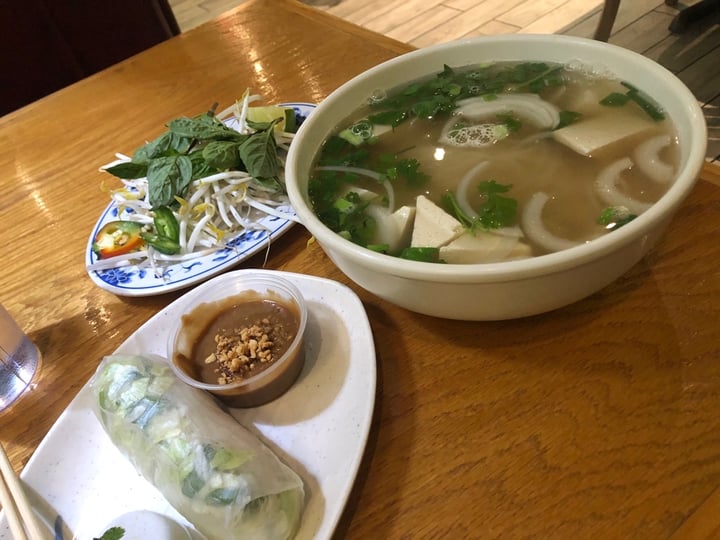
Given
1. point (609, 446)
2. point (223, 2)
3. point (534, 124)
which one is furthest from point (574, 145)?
point (223, 2)

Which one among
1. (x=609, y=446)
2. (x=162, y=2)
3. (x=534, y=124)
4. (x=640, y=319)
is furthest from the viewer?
(x=162, y=2)

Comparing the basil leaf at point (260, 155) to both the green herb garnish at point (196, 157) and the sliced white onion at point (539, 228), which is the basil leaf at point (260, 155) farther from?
the sliced white onion at point (539, 228)

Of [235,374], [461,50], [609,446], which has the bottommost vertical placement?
[609,446]

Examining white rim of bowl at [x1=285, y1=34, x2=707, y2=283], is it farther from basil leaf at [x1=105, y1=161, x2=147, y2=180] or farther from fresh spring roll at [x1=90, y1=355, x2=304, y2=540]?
basil leaf at [x1=105, y1=161, x2=147, y2=180]

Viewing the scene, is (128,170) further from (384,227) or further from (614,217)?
(614,217)

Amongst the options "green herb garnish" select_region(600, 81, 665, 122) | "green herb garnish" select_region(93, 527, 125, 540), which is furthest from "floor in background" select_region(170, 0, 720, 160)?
"green herb garnish" select_region(93, 527, 125, 540)

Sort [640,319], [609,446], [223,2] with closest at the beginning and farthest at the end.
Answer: [609,446], [640,319], [223,2]

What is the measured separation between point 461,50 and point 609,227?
40cm

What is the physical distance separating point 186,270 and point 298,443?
A: 430mm

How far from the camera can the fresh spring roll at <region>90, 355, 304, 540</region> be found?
0.67m

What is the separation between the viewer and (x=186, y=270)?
3.46 ft

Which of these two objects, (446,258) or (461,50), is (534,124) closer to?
(461,50)

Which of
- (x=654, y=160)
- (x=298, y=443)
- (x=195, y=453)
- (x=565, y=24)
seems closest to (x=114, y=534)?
(x=195, y=453)

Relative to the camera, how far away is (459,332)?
832 millimetres
